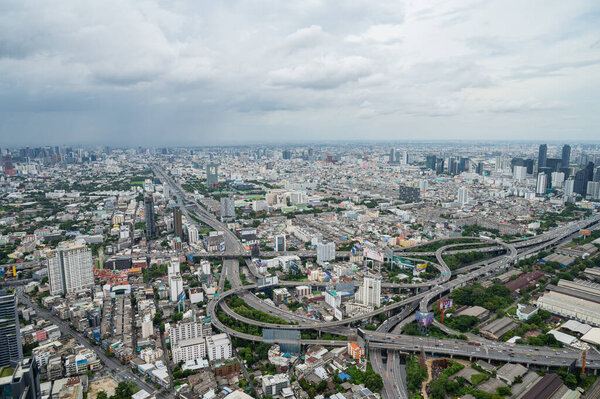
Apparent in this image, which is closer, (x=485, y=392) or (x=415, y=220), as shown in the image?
(x=485, y=392)

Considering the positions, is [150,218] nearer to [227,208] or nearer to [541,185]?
[227,208]

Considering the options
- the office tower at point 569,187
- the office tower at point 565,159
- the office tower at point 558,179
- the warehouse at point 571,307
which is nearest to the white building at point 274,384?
the warehouse at point 571,307

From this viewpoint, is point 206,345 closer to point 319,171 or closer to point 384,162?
point 319,171

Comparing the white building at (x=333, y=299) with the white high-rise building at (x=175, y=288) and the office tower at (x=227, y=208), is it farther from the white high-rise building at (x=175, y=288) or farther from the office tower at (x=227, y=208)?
the office tower at (x=227, y=208)

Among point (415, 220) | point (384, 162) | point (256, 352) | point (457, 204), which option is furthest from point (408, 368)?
point (384, 162)

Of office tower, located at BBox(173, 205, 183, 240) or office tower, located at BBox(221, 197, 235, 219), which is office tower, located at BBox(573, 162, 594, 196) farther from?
office tower, located at BBox(173, 205, 183, 240)

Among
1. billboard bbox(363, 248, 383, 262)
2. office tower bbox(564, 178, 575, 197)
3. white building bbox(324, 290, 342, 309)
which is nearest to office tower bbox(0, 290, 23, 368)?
white building bbox(324, 290, 342, 309)
